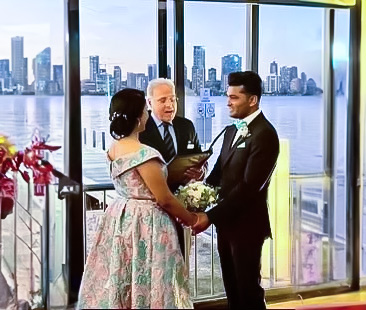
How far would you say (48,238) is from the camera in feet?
7.64

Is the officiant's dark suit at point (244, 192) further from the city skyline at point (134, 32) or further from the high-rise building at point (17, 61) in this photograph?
the high-rise building at point (17, 61)

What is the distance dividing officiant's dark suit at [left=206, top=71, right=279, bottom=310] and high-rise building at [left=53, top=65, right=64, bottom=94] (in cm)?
64

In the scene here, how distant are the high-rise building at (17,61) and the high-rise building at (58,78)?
0.35 ft

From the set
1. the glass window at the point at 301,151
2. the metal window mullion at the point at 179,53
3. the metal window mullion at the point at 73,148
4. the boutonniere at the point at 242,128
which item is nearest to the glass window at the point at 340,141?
the glass window at the point at 301,151

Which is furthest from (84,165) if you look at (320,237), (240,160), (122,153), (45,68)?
(320,237)

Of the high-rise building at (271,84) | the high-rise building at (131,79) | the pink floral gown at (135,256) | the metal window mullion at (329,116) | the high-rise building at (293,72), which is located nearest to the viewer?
the pink floral gown at (135,256)

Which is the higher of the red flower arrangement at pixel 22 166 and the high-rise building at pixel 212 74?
the high-rise building at pixel 212 74

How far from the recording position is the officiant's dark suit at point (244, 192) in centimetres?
238

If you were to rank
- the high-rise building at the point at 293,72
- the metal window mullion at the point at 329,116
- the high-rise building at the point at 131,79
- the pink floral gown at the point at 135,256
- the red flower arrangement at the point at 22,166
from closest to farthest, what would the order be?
the pink floral gown at the point at 135,256 → the red flower arrangement at the point at 22,166 → the high-rise building at the point at 131,79 → the high-rise building at the point at 293,72 → the metal window mullion at the point at 329,116

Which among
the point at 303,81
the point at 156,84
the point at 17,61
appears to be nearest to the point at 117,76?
the point at 156,84

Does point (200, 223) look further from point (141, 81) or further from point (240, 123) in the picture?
point (141, 81)

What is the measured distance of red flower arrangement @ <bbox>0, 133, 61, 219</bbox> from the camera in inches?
88.0

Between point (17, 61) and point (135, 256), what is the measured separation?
818mm

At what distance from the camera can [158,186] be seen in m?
2.17
